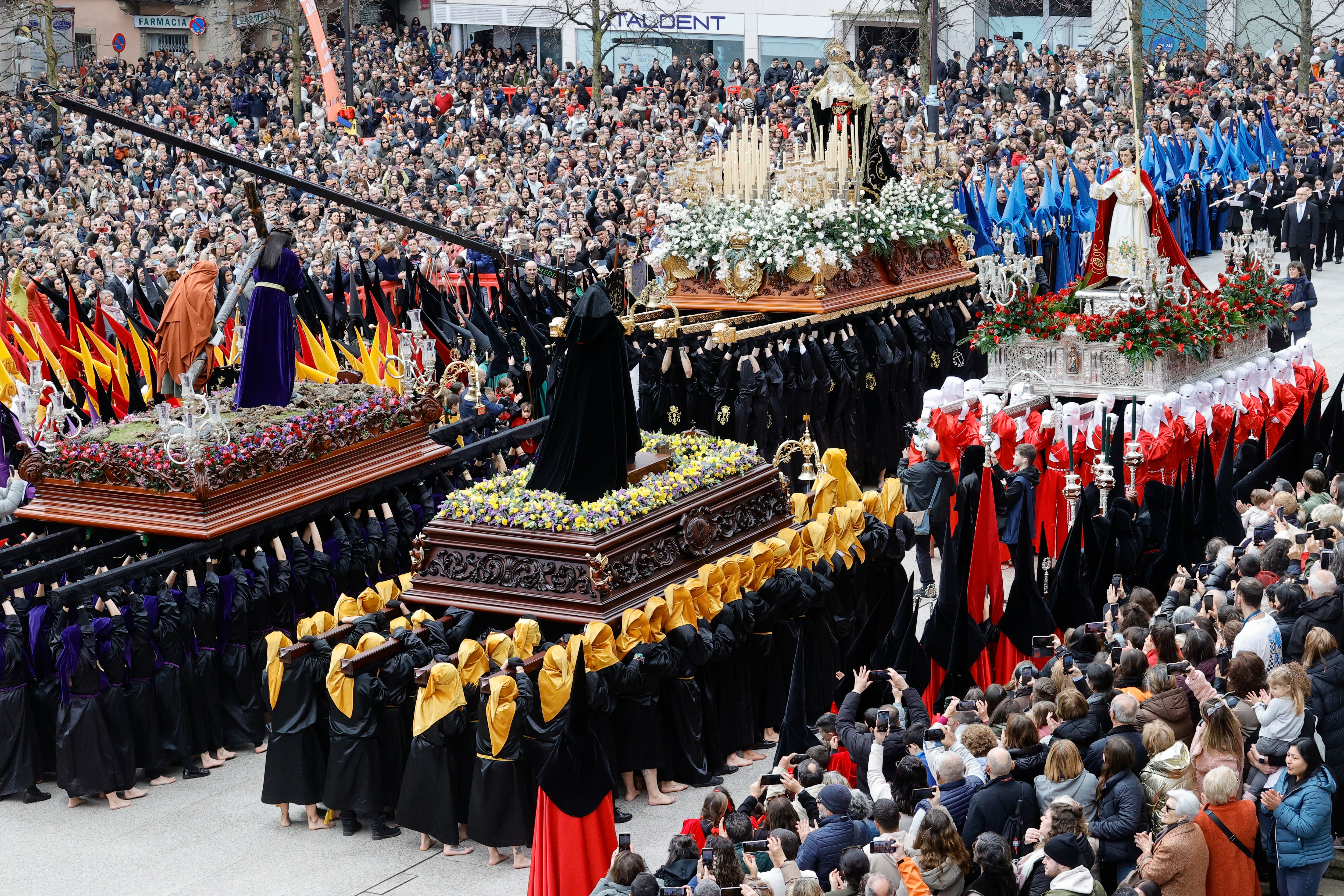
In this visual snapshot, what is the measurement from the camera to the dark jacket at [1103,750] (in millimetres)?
7492

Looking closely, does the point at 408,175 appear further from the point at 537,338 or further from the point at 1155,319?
the point at 1155,319

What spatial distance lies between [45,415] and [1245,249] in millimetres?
11933

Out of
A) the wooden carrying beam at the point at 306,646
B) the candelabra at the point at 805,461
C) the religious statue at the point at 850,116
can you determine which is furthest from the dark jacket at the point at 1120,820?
the religious statue at the point at 850,116

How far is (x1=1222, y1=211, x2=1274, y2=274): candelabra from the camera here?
16.7 meters

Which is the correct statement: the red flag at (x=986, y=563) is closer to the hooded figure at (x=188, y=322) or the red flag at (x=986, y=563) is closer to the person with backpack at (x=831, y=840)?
the person with backpack at (x=831, y=840)

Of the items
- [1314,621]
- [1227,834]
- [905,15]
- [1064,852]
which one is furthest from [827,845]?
[905,15]

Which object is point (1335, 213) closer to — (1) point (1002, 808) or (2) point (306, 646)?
(2) point (306, 646)

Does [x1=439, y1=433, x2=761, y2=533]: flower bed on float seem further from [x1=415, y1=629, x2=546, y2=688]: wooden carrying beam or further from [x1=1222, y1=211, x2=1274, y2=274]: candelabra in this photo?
[x1=1222, y1=211, x2=1274, y2=274]: candelabra

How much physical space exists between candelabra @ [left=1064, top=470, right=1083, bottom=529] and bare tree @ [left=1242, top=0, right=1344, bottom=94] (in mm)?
19990

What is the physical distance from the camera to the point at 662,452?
1137 cm

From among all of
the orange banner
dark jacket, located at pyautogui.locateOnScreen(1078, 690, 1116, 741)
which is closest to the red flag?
dark jacket, located at pyautogui.locateOnScreen(1078, 690, 1116, 741)

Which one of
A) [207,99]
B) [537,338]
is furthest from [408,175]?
[537,338]

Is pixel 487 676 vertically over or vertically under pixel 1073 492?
under

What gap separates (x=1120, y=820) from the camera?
7.15 metres
